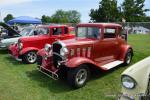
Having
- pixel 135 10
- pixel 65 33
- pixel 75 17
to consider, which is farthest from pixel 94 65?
pixel 75 17

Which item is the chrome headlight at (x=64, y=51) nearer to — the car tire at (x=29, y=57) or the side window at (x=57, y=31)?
the car tire at (x=29, y=57)

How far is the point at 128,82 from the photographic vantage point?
4.39m

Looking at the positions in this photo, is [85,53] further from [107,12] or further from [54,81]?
[107,12]

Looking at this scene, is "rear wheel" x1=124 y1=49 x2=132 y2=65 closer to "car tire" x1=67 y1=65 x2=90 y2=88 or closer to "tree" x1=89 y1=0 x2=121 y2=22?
"car tire" x1=67 y1=65 x2=90 y2=88

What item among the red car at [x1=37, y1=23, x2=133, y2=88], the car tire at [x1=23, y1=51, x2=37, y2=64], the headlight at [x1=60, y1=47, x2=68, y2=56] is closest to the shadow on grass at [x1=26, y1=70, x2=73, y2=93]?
the red car at [x1=37, y1=23, x2=133, y2=88]

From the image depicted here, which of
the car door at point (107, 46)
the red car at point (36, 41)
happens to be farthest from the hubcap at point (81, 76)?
the red car at point (36, 41)

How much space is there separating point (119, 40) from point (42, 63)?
3.01 meters

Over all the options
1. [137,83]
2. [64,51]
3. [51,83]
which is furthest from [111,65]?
[137,83]

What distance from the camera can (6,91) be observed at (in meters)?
7.48

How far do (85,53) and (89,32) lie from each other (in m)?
0.96

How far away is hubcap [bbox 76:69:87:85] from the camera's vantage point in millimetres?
7504

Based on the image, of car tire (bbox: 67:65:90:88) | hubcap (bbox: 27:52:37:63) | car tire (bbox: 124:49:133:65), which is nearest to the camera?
car tire (bbox: 67:65:90:88)

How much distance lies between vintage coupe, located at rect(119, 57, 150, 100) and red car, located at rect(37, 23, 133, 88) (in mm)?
3037

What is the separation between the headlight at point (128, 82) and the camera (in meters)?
4.30
